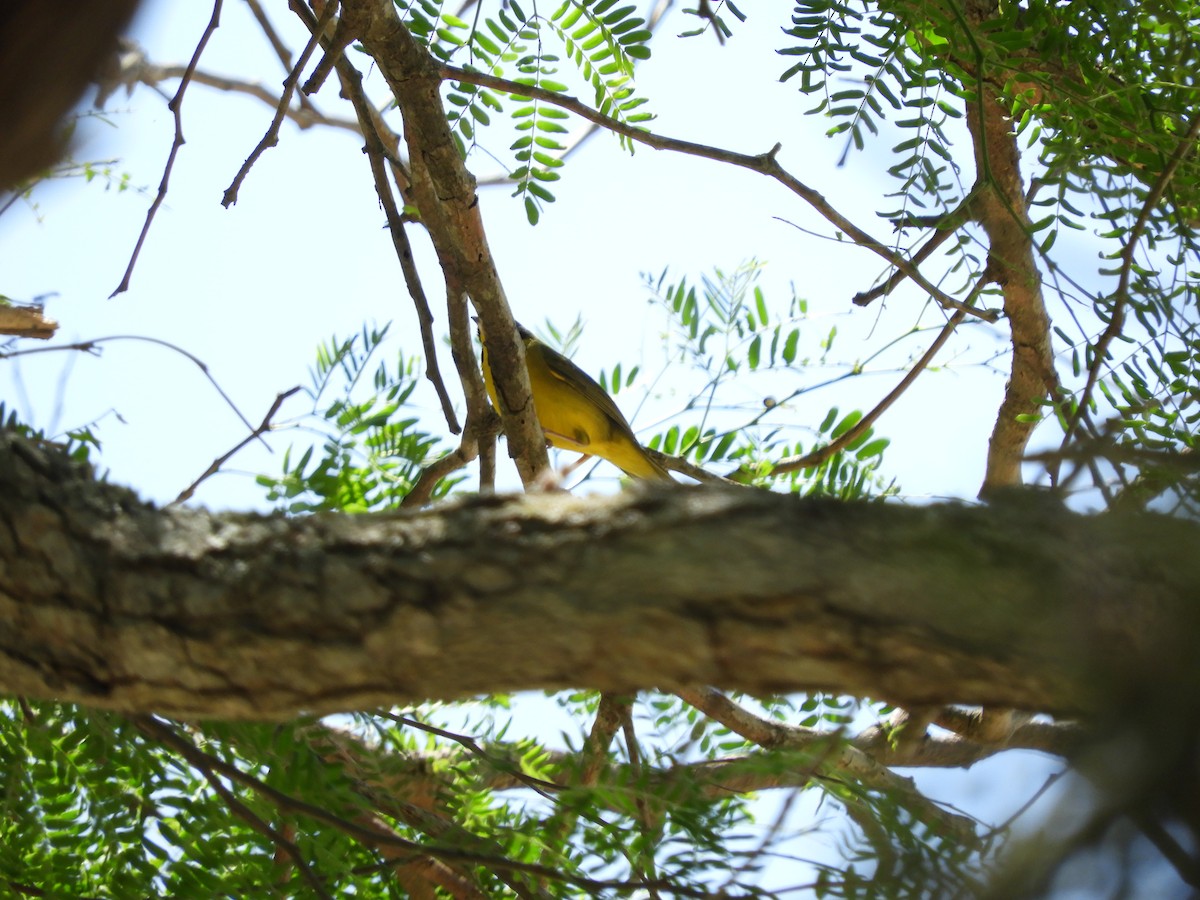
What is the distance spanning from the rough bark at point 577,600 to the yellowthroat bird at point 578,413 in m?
3.40

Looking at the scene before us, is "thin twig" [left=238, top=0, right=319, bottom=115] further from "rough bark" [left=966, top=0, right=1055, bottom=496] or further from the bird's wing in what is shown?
"rough bark" [left=966, top=0, right=1055, bottom=496]

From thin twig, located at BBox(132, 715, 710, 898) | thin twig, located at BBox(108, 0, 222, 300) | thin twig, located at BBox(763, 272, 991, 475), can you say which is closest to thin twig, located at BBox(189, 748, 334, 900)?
thin twig, located at BBox(132, 715, 710, 898)

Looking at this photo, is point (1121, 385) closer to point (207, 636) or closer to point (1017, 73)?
point (1017, 73)

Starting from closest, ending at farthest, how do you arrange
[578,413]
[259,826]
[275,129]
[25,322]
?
[259,826] < [275,129] < [25,322] < [578,413]

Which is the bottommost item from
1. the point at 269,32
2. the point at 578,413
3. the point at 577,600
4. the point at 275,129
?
the point at 577,600

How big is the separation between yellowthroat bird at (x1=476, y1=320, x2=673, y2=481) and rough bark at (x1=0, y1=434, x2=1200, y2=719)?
340cm

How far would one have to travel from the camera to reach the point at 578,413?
554 centimetres

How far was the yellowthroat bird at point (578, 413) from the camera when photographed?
502cm

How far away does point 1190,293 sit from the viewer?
2164mm

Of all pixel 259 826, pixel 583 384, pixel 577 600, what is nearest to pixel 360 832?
pixel 259 826

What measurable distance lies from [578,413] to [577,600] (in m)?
4.37

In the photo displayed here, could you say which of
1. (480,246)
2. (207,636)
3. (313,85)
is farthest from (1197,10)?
(207,636)

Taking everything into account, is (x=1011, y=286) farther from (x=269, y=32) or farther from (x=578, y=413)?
(x=269, y=32)

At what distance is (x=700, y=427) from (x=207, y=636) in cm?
302
